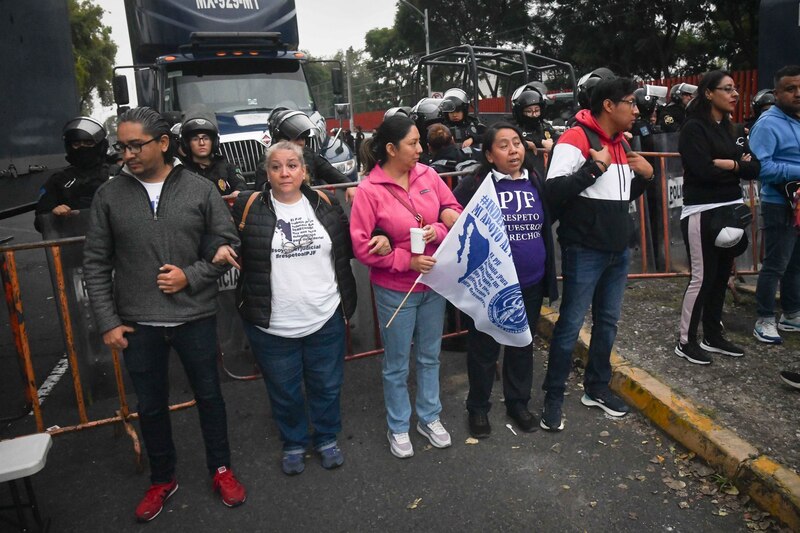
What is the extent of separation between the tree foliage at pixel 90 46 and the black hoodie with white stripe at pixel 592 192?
103 ft

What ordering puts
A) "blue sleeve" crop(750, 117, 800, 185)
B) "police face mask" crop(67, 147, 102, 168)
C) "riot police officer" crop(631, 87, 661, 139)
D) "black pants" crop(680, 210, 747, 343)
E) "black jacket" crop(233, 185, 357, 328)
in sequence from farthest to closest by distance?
"riot police officer" crop(631, 87, 661, 139), "police face mask" crop(67, 147, 102, 168), "blue sleeve" crop(750, 117, 800, 185), "black pants" crop(680, 210, 747, 343), "black jacket" crop(233, 185, 357, 328)

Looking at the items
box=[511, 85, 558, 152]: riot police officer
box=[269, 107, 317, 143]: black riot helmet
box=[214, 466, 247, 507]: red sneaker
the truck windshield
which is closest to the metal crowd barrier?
box=[214, 466, 247, 507]: red sneaker

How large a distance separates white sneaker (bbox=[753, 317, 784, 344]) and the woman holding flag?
2164 millimetres

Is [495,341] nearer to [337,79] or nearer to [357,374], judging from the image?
[357,374]

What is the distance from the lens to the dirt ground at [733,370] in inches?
141

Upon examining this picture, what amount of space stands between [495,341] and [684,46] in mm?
30316

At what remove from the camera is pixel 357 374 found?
16.1ft

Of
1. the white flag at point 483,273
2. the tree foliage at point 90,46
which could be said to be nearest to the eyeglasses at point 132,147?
the white flag at point 483,273

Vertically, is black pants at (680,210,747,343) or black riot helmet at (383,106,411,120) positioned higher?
black riot helmet at (383,106,411,120)

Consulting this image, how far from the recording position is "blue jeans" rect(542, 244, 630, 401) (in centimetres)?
375

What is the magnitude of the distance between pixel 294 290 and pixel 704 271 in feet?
9.63

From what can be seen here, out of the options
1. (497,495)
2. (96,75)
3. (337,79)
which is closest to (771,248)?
(497,495)

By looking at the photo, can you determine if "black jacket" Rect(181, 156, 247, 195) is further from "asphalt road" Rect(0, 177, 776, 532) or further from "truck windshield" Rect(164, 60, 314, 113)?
"truck windshield" Rect(164, 60, 314, 113)

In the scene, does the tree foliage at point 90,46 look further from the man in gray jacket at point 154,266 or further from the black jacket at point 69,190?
the man in gray jacket at point 154,266
